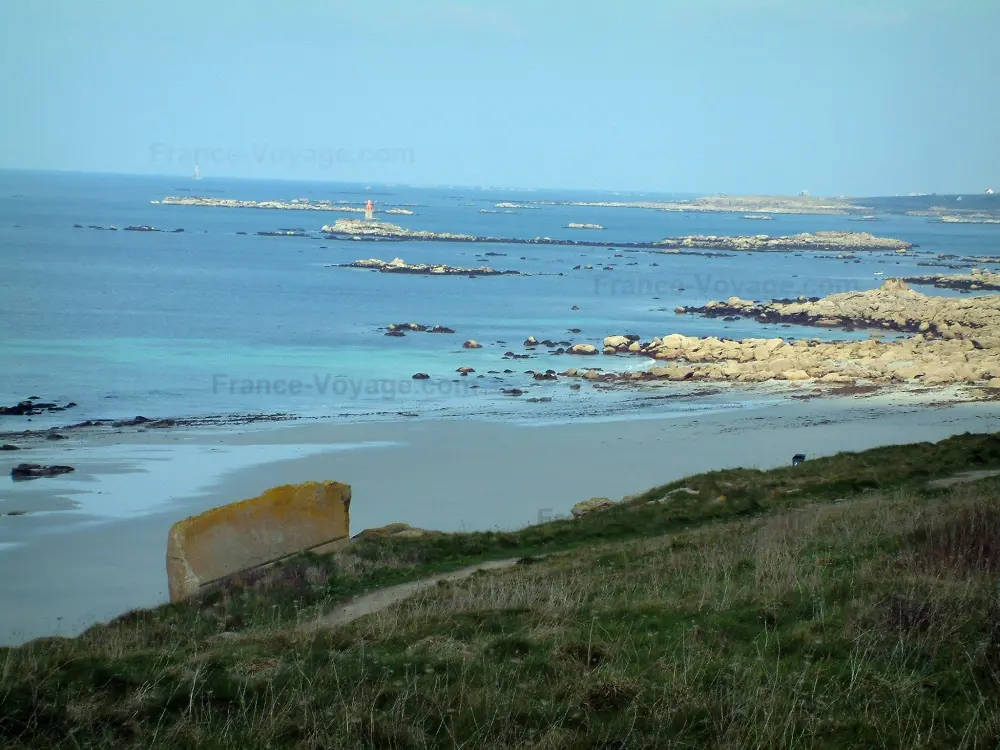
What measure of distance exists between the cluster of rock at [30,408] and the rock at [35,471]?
7.74 metres

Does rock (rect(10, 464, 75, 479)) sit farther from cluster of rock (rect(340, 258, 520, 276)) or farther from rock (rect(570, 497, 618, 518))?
cluster of rock (rect(340, 258, 520, 276))

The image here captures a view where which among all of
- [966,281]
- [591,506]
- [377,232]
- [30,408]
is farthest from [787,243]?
[591,506]

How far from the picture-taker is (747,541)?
1086cm

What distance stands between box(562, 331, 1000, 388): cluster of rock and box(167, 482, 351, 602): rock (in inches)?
964

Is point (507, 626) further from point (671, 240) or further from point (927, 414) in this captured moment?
point (671, 240)

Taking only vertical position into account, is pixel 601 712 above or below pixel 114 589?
above

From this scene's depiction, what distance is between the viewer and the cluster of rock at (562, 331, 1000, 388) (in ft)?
118

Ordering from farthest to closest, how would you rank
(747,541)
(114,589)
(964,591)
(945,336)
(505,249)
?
(505,249)
(945,336)
(114,589)
(747,541)
(964,591)

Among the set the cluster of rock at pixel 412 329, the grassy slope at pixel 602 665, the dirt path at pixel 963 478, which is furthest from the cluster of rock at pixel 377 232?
the grassy slope at pixel 602 665

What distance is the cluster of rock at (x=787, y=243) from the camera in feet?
409

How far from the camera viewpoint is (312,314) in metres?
56.0

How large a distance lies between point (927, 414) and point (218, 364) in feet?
81.2

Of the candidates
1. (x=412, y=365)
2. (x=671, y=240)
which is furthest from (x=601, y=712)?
(x=671, y=240)

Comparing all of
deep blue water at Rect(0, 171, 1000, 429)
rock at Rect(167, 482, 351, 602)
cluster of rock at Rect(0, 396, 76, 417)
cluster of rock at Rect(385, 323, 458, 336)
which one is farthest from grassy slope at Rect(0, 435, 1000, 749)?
cluster of rock at Rect(385, 323, 458, 336)
